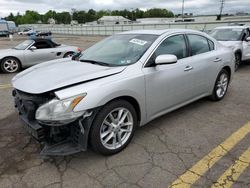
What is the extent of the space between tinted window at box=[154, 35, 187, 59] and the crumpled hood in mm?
832

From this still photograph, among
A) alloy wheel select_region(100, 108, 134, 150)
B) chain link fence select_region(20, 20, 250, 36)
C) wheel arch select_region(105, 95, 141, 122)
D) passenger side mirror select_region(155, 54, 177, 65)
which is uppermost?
chain link fence select_region(20, 20, 250, 36)

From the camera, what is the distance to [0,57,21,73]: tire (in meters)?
8.47

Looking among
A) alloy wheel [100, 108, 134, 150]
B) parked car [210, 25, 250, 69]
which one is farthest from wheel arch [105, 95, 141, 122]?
parked car [210, 25, 250, 69]

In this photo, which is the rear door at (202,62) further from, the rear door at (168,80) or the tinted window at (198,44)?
the rear door at (168,80)

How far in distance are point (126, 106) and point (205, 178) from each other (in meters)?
1.26

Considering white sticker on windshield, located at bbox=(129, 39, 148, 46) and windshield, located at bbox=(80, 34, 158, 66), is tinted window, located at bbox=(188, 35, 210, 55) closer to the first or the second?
windshield, located at bbox=(80, 34, 158, 66)

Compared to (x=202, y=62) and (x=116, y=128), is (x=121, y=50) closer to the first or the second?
(x=116, y=128)

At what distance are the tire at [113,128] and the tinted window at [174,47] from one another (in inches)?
39.9

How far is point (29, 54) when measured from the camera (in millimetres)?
8805

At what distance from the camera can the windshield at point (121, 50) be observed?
3.47 m

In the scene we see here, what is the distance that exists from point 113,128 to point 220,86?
299cm

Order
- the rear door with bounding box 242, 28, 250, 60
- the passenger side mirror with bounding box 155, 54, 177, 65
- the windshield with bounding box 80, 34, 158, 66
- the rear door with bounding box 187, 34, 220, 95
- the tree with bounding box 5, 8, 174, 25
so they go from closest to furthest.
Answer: the passenger side mirror with bounding box 155, 54, 177, 65 → the windshield with bounding box 80, 34, 158, 66 → the rear door with bounding box 187, 34, 220, 95 → the rear door with bounding box 242, 28, 250, 60 → the tree with bounding box 5, 8, 174, 25

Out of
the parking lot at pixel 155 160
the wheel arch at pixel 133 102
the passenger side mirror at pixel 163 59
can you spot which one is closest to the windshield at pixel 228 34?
the parking lot at pixel 155 160

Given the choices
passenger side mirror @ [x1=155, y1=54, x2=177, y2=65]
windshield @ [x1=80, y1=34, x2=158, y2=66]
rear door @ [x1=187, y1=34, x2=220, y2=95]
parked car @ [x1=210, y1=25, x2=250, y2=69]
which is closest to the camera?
passenger side mirror @ [x1=155, y1=54, x2=177, y2=65]
